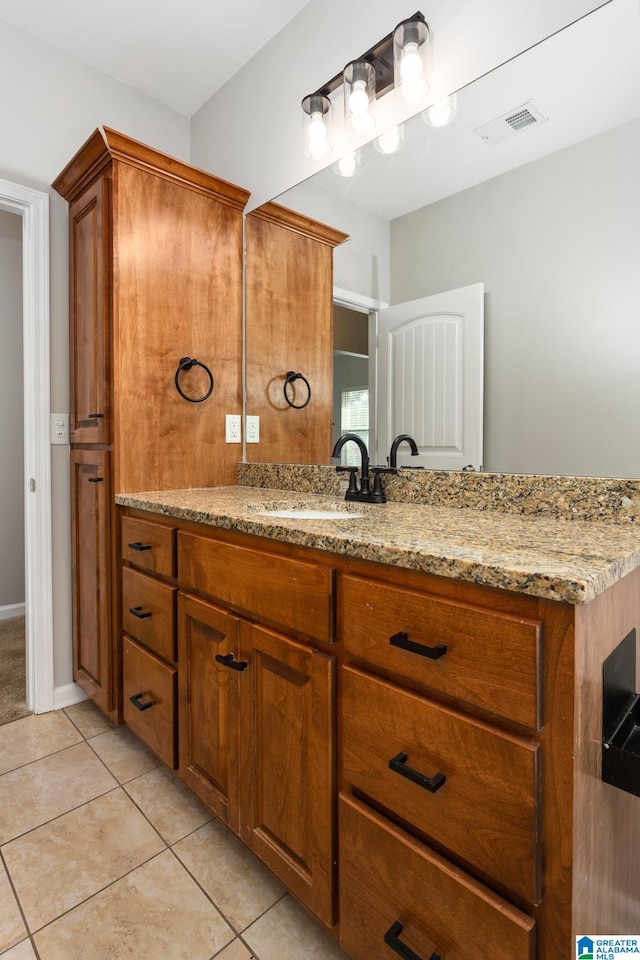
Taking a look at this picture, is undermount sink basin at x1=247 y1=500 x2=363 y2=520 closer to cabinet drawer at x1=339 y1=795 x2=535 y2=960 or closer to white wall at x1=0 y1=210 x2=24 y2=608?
cabinet drawer at x1=339 y1=795 x2=535 y2=960

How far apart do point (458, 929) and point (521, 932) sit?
12cm

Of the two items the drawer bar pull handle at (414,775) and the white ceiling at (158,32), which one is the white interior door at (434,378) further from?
the white ceiling at (158,32)

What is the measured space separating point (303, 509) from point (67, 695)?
1.42m

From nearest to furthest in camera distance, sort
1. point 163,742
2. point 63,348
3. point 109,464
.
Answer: point 163,742 < point 109,464 < point 63,348

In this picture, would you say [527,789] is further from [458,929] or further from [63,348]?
[63,348]

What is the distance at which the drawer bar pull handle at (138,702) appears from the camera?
1.55 metres

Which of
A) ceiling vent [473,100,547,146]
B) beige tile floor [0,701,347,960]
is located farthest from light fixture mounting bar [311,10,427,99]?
beige tile floor [0,701,347,960]

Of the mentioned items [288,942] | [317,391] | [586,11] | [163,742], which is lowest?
[288,942]

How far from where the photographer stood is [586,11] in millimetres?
1153

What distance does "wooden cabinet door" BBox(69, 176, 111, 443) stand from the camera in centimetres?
178

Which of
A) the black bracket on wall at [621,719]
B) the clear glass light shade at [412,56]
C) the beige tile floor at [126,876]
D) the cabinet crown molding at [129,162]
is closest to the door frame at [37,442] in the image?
the cabinet crown molding at [129,162]

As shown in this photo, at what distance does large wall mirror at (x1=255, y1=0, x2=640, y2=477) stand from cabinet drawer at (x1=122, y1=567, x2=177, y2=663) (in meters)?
0.98

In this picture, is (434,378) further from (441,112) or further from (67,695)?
(67,695)

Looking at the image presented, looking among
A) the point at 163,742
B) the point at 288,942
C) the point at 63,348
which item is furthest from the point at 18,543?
the point at 288,942
